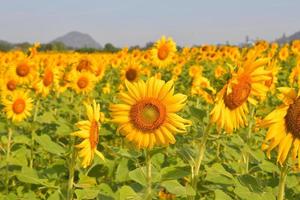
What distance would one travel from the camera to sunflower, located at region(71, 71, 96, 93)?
24.9 feet

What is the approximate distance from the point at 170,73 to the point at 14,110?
785cm

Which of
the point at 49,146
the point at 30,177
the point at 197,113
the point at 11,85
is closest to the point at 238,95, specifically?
the point at 197,113

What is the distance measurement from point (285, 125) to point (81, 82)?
5.28m

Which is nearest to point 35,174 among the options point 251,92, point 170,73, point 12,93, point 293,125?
point 251,92

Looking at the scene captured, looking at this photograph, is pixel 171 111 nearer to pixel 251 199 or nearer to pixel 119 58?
pixel 251 199

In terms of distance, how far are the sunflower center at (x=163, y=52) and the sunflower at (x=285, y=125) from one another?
578 cm

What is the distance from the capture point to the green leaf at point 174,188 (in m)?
2.66

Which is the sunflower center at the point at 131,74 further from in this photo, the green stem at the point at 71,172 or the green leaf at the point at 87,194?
the green leaf at the point at 87,194

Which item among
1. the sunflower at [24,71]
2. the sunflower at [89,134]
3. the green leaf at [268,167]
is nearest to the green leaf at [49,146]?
the sunflower at [89,134]

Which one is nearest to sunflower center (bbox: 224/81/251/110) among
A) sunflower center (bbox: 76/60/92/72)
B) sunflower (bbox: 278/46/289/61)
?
sunflower center (bbox: 76/60/92/72)

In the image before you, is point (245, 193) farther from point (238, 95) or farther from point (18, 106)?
point (18, 106)

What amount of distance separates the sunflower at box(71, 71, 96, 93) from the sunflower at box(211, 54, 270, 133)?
15.4 ft

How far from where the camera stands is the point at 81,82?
7.57 metres

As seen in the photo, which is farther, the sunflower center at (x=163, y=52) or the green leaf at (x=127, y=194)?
the sunflower center at (x=163, y=52)
